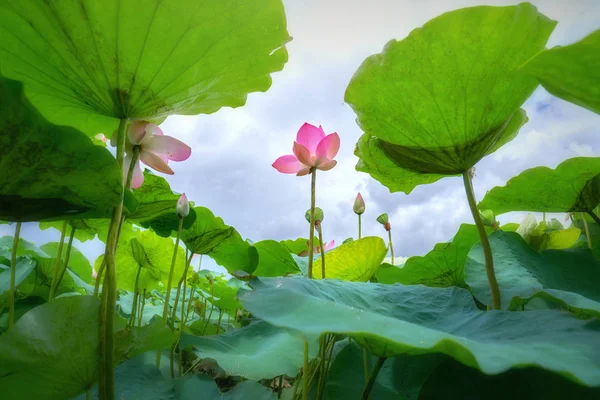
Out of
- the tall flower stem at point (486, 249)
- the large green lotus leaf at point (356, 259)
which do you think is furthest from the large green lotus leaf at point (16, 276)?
the tall flower stem at point (486, 249)

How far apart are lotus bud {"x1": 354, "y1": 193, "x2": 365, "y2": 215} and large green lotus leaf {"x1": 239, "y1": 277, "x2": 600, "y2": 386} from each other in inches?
24.3

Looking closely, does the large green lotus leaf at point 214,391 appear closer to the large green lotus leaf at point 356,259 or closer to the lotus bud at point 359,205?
the large green lotus leaf at point 356,259

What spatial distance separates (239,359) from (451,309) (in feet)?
1.40

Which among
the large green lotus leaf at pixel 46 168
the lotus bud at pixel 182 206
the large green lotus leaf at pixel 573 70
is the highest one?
the large green lotus leaf at pixel 573 70

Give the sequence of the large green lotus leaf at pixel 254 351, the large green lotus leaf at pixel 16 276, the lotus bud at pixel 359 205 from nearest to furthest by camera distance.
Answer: the large green lotus leaf at pixel 254 351 → the large green lotus leaf at pixel 16 276 → the lotus bud at pixel 359 205

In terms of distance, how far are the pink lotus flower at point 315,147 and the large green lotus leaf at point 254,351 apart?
42 centimetres

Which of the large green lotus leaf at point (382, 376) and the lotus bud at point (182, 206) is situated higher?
the lotus bud at point (182, 206)

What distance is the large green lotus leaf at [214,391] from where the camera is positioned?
2.29ft

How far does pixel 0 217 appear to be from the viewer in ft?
1.81

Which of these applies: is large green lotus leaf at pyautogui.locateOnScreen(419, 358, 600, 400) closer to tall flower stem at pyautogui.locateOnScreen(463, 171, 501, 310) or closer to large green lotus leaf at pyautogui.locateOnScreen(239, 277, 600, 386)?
large green lotus leaf at pyautogui.locateOnScreen(239, 277, 600, 386)

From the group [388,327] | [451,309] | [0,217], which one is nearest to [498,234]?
[451,309]

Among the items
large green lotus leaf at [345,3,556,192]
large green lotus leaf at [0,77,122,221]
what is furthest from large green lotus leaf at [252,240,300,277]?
large green lotus leaf at [0,77,122,221]

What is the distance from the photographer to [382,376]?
0.70m

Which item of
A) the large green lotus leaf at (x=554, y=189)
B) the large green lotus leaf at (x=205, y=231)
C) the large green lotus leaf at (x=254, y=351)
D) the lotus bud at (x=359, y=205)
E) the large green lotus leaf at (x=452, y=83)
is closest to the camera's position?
the large green lotus leaf at (x=452, y=83)
